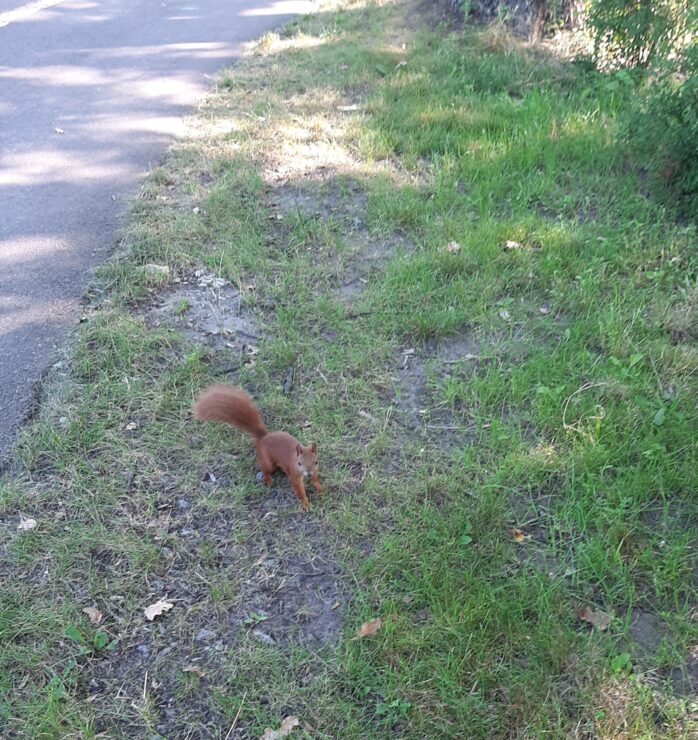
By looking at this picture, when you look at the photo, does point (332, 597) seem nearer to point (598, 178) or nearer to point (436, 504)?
point (436, 504)

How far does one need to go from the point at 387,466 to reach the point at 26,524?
1376 mm

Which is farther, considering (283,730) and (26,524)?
(26,524)

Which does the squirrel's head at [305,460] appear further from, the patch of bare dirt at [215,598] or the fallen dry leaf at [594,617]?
the fallen dry leaf at [594,617]

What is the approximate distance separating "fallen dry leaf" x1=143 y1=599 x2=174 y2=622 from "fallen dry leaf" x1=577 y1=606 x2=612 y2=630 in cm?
134

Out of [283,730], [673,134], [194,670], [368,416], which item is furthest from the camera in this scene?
[673,134]

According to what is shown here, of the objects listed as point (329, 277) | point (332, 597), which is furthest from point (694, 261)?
point (332, 597)

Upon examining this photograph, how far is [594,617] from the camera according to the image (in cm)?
216

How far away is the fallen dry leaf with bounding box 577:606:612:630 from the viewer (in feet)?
6.97

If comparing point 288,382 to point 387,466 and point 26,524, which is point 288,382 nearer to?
point 387,466

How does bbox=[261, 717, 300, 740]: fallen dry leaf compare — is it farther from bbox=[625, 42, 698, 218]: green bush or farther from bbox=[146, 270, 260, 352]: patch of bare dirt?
bbox=[625, 42, 698, 218]: green bush

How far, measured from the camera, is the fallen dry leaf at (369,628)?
7.00 ft

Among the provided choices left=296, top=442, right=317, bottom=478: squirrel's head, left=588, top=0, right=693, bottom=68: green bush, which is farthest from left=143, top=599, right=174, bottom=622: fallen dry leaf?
left=588, top=0, right=693, bottom=68: green bush

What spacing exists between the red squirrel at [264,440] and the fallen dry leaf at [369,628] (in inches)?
21.7

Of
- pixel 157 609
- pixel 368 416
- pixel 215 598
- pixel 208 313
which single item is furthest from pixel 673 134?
pixel 157 609
